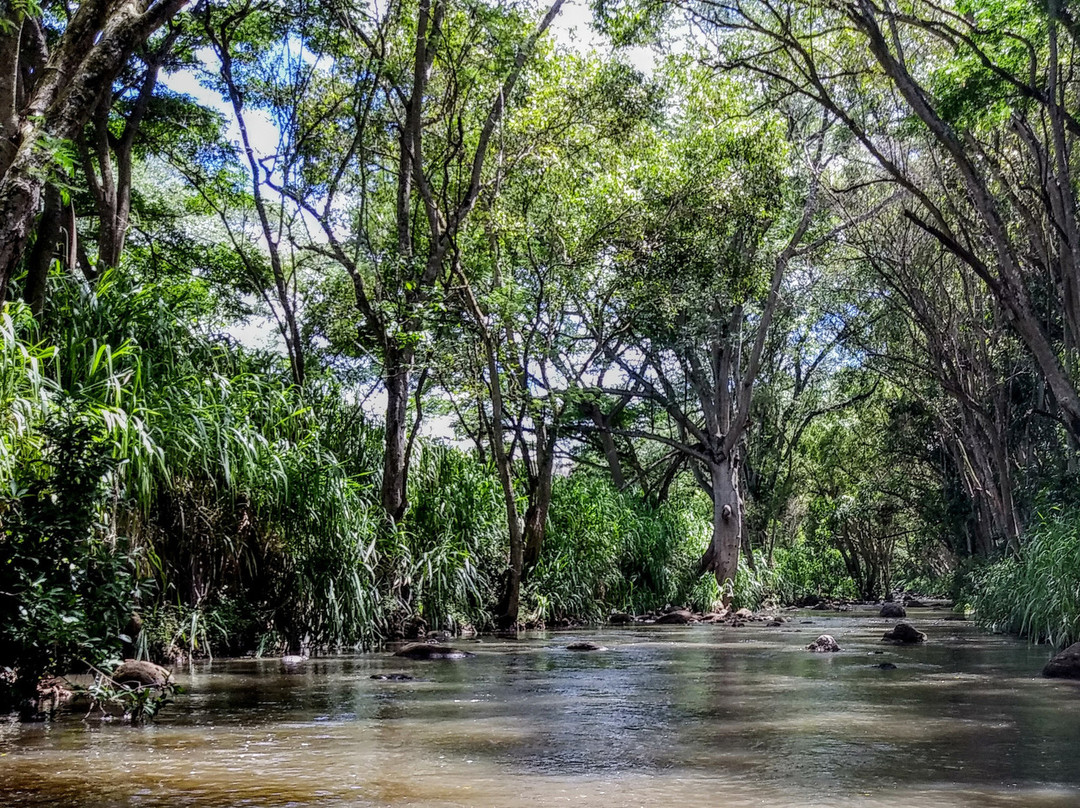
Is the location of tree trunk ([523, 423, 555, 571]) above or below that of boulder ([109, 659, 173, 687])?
above

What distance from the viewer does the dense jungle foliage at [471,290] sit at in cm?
694

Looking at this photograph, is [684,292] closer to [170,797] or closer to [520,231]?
[520,231]

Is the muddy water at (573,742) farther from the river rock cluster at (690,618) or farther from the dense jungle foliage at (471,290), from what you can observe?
the river rock cluster at (690,618)

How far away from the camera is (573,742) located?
14.9 feet

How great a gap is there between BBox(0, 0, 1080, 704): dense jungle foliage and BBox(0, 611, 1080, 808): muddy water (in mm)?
971


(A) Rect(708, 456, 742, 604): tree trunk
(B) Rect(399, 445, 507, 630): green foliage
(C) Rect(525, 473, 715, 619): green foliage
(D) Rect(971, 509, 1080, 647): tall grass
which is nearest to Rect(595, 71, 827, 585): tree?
(A) Rect(708, 456, 742, 604): tree trunk

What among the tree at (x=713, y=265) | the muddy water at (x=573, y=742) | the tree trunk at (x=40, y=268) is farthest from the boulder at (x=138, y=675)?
the tree at (x=713, y=265)

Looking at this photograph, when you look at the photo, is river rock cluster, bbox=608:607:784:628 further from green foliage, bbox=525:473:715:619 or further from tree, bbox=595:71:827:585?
tree, bbox=595:71:827:585

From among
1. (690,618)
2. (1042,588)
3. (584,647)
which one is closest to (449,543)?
(584,647)

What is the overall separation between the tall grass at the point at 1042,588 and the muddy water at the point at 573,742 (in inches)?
77.5

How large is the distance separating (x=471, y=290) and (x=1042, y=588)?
26.1ft

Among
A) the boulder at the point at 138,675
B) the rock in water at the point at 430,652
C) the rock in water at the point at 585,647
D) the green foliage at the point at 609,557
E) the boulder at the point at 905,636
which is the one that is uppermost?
the green foliage at the point at 609,557

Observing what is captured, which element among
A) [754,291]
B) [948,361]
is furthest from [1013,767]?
[754,291]

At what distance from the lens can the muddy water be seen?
3428 millimetres
